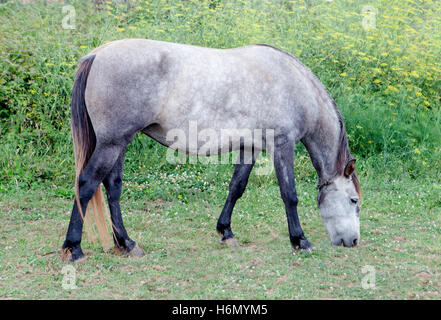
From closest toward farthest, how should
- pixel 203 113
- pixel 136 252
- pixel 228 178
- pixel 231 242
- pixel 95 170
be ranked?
pixel 95 170 < pixel 203 113 < pixel 136 252 < pixel 231 242 < pixel 228 178

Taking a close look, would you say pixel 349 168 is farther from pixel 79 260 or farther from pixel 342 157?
pixel 79 260

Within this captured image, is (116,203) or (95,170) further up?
(95,170)

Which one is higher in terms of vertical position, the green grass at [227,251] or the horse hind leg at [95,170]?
the horse hind leg at [95,170]

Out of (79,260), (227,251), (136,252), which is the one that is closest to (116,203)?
(136,252)

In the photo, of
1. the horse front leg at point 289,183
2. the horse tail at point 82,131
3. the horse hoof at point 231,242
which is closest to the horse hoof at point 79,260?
the horse tail at point 82,131

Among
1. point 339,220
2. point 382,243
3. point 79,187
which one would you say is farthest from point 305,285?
point 79,187

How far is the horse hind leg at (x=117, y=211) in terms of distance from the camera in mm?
4711

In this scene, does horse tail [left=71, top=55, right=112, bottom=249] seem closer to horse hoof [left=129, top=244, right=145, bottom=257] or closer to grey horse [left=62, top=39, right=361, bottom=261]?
grey horse [left=62, top=39, right=361, bottom=261]

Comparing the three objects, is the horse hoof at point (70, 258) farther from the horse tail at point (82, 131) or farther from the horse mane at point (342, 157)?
the horse mane at point (342, 157)

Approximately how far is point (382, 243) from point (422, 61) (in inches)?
215

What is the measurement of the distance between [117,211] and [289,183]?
5.63ft

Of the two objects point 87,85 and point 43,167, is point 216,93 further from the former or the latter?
point 43,167

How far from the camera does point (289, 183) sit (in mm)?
4781

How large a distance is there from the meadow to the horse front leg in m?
0.15
